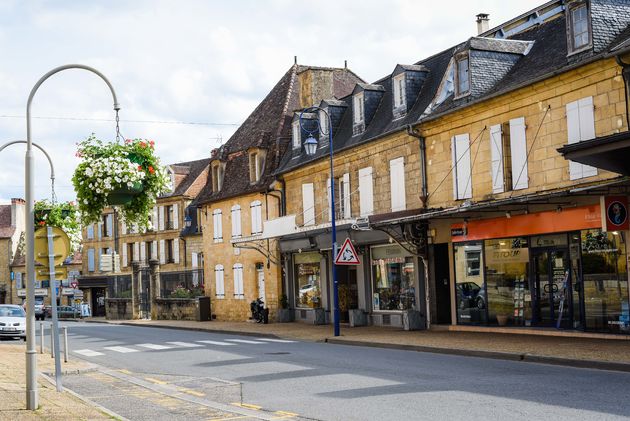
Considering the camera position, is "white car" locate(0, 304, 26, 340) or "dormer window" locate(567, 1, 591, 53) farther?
"white car" locate(0, 304, 26, 340)

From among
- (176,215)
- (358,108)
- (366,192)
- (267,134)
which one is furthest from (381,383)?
(176,215)

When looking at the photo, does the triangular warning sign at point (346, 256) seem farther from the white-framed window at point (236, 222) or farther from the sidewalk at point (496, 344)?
the white-framed window at point (236, 222)

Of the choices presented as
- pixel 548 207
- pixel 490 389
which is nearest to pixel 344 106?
pixel 548 207

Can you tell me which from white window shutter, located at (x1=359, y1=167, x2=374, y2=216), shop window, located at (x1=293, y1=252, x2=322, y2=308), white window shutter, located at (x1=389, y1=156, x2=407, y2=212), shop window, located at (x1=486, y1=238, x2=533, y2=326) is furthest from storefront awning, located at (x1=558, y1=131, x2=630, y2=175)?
shop window, located at (x1=293, y1=252, x2=322, y2=308)

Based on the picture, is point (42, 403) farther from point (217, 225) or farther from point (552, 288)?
point (217, 225)

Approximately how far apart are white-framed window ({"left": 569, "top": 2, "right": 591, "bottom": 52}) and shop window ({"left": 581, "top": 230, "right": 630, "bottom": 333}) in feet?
14.5

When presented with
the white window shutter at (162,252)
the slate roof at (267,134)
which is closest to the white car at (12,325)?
the slate roof at (267,134)

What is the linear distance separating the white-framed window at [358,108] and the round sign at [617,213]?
1281 centimetres

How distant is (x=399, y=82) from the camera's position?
91.2ft

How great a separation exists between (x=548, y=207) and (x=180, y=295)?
2952 centimetres

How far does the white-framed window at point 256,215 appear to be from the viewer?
37.5 metres

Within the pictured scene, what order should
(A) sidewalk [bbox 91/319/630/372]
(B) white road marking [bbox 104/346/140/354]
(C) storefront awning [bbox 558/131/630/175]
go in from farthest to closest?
(B) white road marking [bbox 104/346/140/354] → (A) sidewalk [bbox 91/319/630/372] → (C) storefront awning [bbox 558/131/630/175]

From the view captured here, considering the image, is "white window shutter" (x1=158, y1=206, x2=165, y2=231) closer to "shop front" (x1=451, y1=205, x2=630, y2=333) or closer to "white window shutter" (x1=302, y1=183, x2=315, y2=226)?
"white window shutter" (x1=302, y1=183, x2=315, y2=226)

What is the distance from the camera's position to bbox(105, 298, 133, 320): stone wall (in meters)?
53.1
